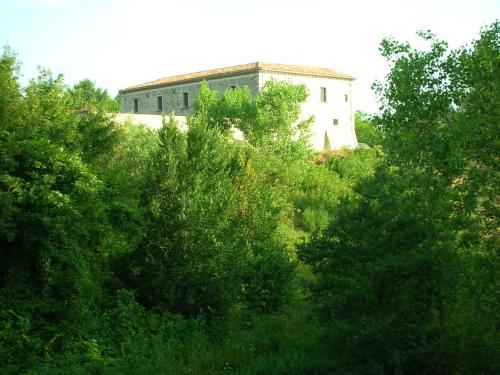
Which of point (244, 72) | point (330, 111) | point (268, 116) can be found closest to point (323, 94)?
point (330, 111)

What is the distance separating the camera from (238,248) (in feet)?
66.3

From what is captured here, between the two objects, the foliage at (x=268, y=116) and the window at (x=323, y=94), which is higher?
the window at (x=323, y=94)

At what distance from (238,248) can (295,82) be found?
32136 mm

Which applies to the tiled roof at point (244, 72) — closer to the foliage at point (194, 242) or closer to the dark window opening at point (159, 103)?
the dark window opening at point (159, 103)

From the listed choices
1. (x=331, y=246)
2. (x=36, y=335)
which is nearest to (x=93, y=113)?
(x=36, y=335)

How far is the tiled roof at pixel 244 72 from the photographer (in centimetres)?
4809

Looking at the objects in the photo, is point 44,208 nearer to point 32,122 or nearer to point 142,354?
point 32,122

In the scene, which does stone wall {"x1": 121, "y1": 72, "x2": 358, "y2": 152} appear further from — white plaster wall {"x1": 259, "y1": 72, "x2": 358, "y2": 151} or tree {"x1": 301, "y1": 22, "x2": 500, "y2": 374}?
tree {"x1": 301, "y1": 22, "x2": 500, "y2": 374}

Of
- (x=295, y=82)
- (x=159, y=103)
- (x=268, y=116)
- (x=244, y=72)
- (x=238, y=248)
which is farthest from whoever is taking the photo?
(x=159, y=103)

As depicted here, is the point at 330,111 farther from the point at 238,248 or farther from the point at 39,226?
the point at 39,226

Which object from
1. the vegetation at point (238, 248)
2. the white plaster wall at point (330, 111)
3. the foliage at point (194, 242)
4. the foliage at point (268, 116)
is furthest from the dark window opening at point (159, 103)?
the foliage at point (194, 242)

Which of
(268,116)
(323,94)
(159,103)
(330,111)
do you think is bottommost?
(268,116)

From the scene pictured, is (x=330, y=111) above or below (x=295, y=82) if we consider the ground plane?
below

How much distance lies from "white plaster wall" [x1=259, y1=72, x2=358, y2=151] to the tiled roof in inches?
18.0
